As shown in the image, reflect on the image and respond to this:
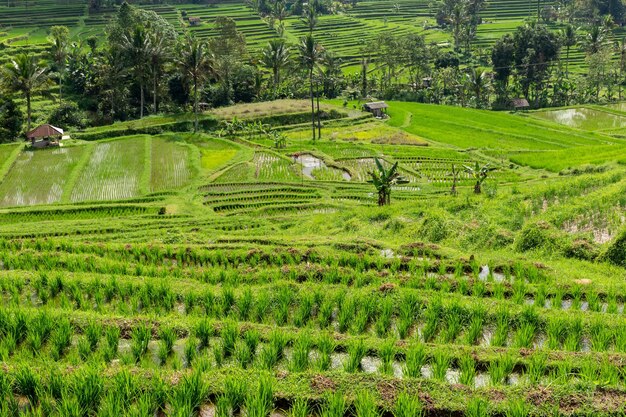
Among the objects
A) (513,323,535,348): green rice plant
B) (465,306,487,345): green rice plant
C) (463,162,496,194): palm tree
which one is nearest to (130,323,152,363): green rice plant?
(465,306,487,345): green rice plant

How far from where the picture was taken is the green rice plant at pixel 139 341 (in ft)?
28.0

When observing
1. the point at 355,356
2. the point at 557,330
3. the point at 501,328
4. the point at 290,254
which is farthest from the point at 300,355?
the point at 290,254

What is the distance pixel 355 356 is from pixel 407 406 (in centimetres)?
148

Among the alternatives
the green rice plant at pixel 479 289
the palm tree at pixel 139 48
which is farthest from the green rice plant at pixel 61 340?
the palm tree at pixel 139 48

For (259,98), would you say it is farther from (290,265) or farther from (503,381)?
(503,381)

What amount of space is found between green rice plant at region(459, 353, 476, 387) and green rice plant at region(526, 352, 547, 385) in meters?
0.73

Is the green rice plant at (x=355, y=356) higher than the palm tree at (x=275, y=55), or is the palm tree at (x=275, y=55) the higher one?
the palm tree at (x=275, y=55)

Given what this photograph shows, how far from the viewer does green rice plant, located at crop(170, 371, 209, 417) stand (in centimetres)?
685

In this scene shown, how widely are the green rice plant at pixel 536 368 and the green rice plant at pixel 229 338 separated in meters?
4.31

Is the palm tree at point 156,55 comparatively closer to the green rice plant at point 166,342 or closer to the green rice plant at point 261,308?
the green rice plant at point 261,308

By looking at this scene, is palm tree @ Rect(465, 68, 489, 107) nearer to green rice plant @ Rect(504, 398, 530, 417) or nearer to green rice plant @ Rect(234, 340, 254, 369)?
green rice plant @ Rect(234, 340, 254, 369)

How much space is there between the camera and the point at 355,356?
795cm

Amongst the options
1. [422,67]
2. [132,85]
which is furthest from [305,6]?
[132,85]

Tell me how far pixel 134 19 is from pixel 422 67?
99.3 ft
